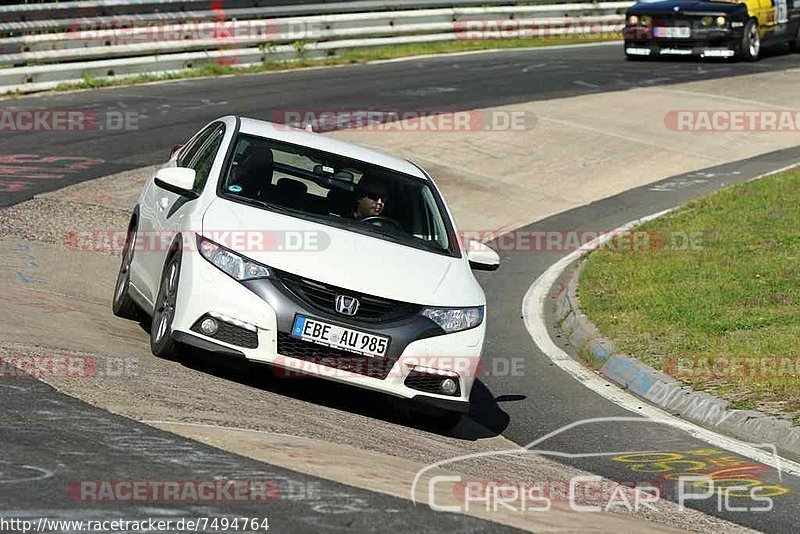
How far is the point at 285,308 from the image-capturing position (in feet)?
26.6

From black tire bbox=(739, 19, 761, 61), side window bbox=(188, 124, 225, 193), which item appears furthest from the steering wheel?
black tire bbox=(739, 19, 761, 61)

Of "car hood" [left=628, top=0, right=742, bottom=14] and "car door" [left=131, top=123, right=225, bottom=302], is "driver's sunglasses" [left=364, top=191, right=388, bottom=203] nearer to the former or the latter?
"car door" [left=131, top=123, right=225, bottom=302]

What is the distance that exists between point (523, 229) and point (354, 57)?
1270cm

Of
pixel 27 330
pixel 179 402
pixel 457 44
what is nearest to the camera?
pixel 179 402

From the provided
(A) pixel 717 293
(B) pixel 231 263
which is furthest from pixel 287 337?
(A) pixel 717 293

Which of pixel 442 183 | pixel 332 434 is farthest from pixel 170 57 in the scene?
pixel 332 434

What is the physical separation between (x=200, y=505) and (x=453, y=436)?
10.9ft

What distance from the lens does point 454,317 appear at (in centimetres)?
852

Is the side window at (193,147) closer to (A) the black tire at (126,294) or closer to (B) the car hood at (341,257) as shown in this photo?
(A) the black tire at (126,294)

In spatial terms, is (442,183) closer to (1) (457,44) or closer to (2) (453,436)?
(2) (453,436)

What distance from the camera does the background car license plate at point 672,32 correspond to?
28.3m

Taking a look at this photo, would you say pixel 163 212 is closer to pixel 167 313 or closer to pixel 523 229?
pixel 167 313

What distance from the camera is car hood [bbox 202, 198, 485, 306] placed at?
8.29 metres

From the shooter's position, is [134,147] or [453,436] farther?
[134,147]
